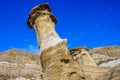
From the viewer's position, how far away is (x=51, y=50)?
30.7 feet

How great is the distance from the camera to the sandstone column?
28.7 feet

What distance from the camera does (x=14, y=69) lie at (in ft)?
103

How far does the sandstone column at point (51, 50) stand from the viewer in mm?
8758

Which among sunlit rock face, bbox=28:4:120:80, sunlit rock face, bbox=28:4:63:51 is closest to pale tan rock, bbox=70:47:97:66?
sunlit rock face, bbox=28:4:120:80

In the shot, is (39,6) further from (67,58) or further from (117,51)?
(117,51)

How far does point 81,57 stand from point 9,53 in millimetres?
17354

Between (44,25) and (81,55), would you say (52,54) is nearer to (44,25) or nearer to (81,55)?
(44,25)

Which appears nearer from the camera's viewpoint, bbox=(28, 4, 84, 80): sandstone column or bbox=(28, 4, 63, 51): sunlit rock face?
bbox=(28, 4, 84, 80): sandstone column

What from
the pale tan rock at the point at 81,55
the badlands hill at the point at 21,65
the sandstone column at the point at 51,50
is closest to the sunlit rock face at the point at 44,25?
the sandstone column at the point at 51,50

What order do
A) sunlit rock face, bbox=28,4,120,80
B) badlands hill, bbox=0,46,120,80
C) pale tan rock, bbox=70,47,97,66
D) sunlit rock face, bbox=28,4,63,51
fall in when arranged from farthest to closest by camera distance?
badlands hill, bbox=0,46,120,80 < pale tan rock, bbox=70,47,97,66 < sunlit rock face, bbox=28,4,63,51 < sunlit rock face, bbox=28,4,120,80

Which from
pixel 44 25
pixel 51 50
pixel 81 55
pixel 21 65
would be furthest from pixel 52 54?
pixel 21 65

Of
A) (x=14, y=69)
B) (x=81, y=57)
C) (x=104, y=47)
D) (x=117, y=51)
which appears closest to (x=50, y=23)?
(x=81, y=57)

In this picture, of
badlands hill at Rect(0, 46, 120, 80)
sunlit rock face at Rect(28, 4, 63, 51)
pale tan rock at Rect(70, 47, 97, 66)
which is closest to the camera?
sunlit rock face at Rect(28, 4, 63, 51)

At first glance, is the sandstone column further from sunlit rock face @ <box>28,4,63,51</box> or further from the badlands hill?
the badlands hill
